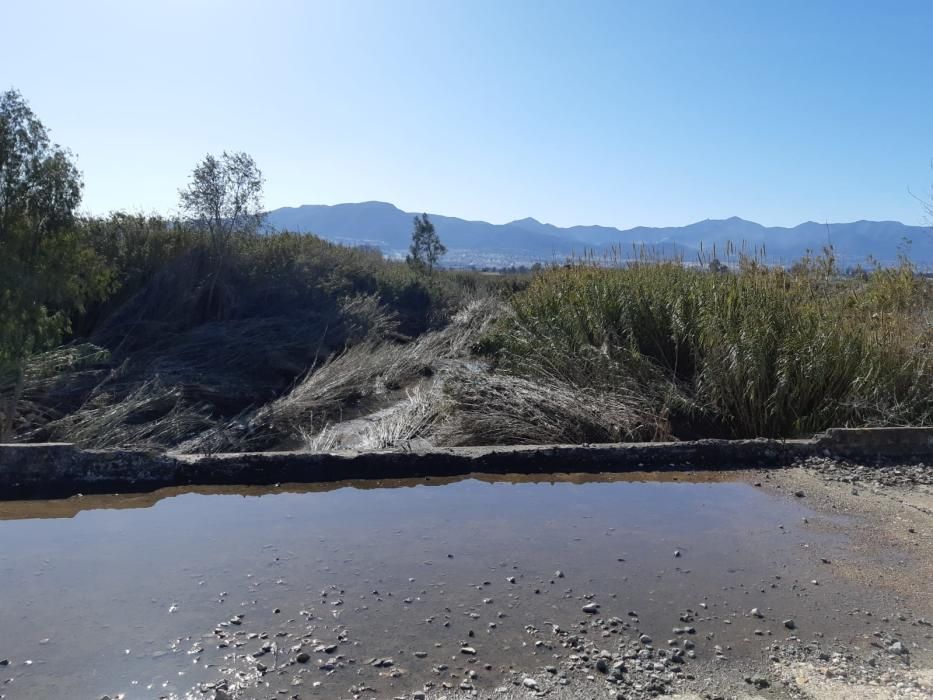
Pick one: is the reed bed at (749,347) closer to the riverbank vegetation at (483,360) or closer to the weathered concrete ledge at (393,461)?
the riverbank vegetation at (483,360)

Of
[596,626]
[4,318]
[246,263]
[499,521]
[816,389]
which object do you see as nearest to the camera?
[596,626]

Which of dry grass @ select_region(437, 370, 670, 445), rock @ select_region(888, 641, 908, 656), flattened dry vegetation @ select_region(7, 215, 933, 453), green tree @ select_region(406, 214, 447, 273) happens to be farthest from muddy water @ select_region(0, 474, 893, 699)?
green tree @ select_region(406, 214, 447, 273)

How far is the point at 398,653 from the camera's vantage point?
2.90 meters

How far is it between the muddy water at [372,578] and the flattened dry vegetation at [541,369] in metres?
1.53

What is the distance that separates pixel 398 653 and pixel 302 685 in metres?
0.40

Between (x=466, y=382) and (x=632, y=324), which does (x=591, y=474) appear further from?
(x=632, y=324)

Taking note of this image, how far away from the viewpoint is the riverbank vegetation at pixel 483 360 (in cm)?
620

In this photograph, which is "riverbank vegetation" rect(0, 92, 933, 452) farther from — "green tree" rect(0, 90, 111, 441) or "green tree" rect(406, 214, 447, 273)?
"green tree" rect(406, 214, 447, 273)

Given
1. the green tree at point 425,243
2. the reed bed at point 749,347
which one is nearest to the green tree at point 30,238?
the reed bed at point 749,347

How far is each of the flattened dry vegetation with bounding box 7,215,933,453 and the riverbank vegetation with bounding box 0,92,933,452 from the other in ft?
0.08

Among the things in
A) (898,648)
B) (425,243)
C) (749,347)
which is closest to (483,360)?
(749,347)

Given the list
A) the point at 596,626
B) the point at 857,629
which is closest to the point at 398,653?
the point at 596,626

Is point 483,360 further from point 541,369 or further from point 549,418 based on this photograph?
point 549,418

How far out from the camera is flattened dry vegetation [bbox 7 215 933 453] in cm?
634
